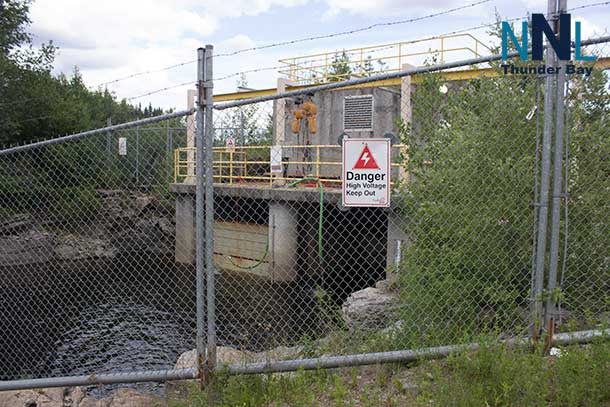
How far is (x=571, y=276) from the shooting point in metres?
4.74

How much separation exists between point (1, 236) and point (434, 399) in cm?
1690

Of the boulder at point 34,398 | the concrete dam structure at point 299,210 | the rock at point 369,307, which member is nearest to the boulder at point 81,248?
the concrete dam structure at point 299,210

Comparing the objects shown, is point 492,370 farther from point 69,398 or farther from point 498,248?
point 69,398

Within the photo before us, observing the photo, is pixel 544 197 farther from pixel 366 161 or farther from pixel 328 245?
pixel 328 245

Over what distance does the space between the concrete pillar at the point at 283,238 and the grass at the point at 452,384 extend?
1212 cm

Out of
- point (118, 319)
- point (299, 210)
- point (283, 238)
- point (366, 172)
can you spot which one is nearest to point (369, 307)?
point (118, 319)

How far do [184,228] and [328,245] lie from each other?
5.24 meters

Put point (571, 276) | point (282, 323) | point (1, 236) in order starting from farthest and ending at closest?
1. point (1, 236)
2. point (282, 323)
3. point (571, 276)

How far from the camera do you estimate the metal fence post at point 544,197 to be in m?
3.89

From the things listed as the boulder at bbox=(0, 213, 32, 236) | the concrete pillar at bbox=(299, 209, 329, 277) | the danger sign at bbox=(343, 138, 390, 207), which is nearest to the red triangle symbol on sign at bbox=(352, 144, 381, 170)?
the danger sign at bbox=(343, 138, 390, 207)

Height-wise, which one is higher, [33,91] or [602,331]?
[33,91]

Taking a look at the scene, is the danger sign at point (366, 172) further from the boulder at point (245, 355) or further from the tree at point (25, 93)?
the tree at point (25, 93)

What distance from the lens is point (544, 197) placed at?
156 inches

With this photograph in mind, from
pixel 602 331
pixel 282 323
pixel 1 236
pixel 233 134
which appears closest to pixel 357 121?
pixel 233 134
